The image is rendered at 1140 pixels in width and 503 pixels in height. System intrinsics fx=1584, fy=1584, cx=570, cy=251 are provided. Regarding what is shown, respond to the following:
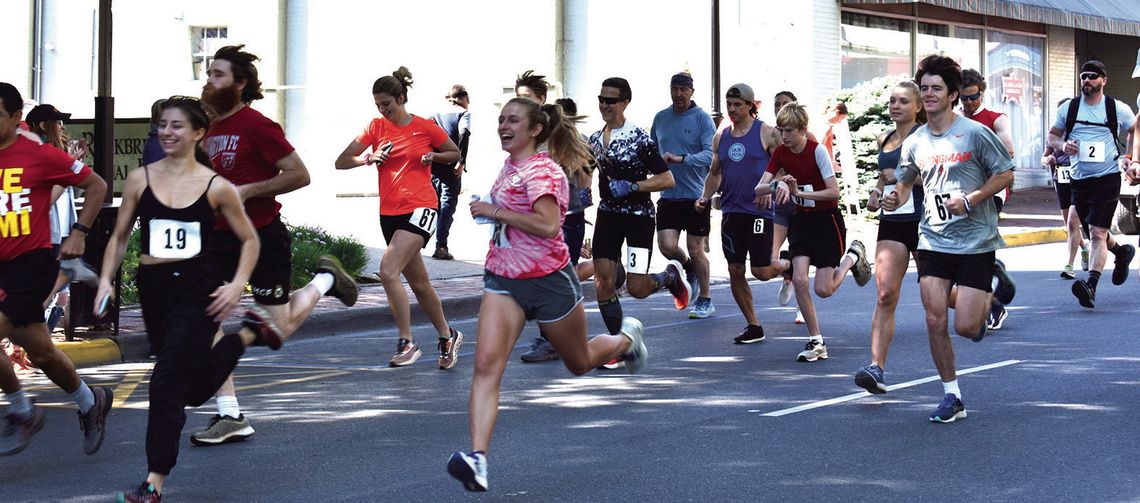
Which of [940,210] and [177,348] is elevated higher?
[940,210]

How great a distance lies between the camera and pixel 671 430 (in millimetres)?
7570

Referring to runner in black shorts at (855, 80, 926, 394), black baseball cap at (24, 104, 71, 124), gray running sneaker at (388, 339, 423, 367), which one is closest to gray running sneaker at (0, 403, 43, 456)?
gray running sneaker at (388, 339, 423, 367)

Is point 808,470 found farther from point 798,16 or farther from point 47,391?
point 798,16

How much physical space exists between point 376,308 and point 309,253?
1.72m

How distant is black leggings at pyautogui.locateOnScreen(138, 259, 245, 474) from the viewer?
577 centimetres

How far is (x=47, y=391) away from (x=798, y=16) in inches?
725

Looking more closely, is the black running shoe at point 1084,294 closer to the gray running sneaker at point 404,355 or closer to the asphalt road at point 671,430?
the asphalt road at point 671,430

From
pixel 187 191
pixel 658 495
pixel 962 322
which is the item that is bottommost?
pixel 658 495

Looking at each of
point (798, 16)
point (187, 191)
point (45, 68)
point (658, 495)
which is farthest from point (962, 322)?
point (45, 68)

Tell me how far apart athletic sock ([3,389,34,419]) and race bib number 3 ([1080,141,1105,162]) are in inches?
365

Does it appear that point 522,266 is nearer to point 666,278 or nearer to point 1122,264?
point 666,278

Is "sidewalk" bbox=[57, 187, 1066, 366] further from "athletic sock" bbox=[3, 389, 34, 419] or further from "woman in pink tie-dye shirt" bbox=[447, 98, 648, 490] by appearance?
"woman in pink tie-dye shirt" bbox=[447, 98, 648, 490]

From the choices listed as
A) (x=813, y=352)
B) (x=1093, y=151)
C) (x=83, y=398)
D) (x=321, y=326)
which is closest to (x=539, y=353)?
(x=813, y=352)

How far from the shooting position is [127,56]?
93.6 ft
